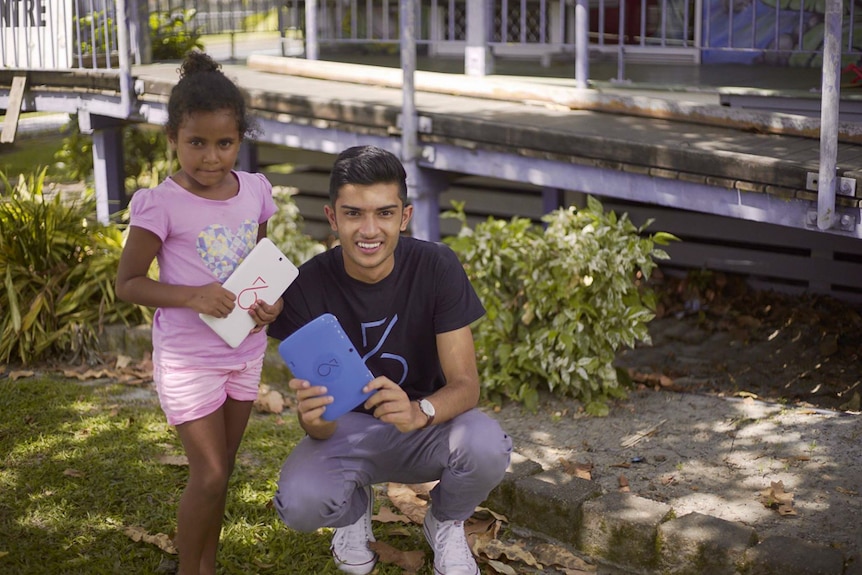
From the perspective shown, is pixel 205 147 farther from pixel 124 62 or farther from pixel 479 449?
pixel 124 62

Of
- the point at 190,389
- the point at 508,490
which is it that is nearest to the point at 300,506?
the point at 190,389

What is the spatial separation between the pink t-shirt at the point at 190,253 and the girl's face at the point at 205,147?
5 centimetres

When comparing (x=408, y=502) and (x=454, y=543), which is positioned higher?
(x=454, y=543)

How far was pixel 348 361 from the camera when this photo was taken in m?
3.07

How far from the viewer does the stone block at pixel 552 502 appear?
3754 millimetres

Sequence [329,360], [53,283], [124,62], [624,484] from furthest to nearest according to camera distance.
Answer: [124,62] < [53,283] < [624,484] < [329,360]


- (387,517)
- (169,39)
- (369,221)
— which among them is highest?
(169,39)

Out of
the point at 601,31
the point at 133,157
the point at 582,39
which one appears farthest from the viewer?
the point at 133,157

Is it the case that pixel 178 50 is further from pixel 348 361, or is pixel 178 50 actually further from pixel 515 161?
pixel 348 361

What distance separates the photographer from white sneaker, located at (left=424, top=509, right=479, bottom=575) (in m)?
3.39

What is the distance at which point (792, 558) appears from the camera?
3.28 m

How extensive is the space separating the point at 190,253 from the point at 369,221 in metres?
0.55

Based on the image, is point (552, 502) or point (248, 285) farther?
point (552, 502)

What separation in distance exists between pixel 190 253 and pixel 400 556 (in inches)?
49.7
